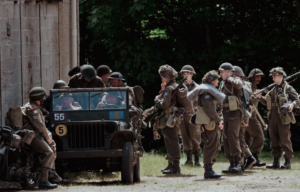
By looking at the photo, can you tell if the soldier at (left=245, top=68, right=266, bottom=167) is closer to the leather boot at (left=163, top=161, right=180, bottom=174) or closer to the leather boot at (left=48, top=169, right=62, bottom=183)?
the leather boot at (left=163, top=161, right=180, bottom=174)

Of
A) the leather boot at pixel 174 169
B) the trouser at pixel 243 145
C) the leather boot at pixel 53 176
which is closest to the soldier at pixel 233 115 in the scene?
the trouser at pixel 243 145

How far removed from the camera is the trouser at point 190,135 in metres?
14.9

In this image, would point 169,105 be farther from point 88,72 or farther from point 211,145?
point 88,72

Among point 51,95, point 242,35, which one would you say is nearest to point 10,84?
point 51,95

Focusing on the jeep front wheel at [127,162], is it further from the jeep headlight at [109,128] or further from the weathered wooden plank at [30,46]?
the weathered wooden plank at [30,46]

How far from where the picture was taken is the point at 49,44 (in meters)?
13.3

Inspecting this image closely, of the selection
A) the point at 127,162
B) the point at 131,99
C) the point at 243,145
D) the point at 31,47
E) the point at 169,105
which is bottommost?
the point at 127,162

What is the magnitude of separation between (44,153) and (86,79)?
2246mm

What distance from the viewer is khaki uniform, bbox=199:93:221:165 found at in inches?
459

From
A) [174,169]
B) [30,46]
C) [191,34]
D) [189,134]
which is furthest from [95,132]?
[191,34]

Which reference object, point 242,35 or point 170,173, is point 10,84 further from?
point 242,35

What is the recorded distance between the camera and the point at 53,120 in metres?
11.4

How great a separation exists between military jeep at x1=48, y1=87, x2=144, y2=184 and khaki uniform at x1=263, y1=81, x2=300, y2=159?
3.73 metres

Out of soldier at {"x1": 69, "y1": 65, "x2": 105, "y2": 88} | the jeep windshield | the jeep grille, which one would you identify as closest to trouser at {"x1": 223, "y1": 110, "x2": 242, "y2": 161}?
the jeep windshield
